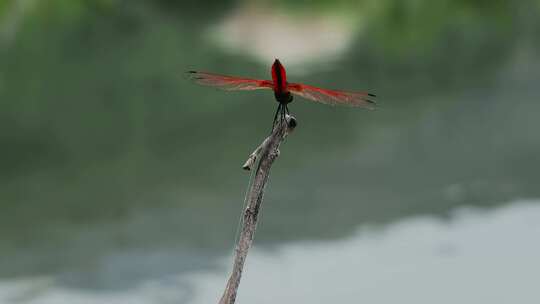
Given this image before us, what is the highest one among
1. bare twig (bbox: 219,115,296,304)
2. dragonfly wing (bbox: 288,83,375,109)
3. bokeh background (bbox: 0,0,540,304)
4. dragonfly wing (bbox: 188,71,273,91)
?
bokeh background (bbox: 0,0,540,304)

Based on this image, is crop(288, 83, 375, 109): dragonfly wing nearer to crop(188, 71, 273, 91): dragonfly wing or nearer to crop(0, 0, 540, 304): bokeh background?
crop(188, 71, 273, 91): dragonfly wing

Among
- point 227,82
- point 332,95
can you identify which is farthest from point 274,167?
point 332,95

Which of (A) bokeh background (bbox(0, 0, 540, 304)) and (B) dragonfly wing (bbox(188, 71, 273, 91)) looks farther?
(A) bokeh background (bbox(0, 0, 540, 304))

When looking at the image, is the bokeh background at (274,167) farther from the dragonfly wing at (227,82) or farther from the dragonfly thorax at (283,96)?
the dragonfly thorax at (283,96)

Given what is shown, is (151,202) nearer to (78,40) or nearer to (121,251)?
(121,251)

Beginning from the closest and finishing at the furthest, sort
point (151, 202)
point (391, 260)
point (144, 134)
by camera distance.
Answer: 1. point (391, 260)
2. point (151, 202)
3. point (144, 134)

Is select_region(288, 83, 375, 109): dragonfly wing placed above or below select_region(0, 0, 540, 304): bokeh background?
below

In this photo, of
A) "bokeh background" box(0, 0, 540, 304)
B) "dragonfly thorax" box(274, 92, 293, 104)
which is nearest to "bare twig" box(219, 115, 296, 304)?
"dragonfly thorax" box(274, 92, 293, 104)

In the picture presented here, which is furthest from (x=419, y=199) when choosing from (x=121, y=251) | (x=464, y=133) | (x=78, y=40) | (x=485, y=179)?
(x=78, y=40)

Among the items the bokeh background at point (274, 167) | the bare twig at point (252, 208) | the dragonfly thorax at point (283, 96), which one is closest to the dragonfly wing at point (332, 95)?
the dragonfly thorax at point (283, 96)
